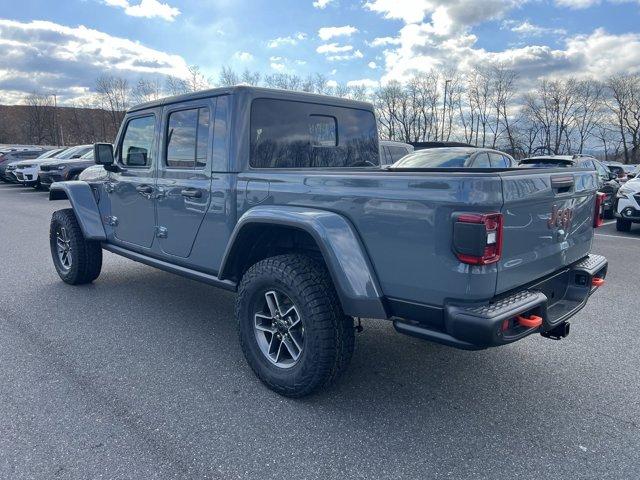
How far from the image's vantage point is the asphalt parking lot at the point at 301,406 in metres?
2.41

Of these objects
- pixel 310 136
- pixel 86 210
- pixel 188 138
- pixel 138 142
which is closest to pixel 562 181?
pixel 310 136

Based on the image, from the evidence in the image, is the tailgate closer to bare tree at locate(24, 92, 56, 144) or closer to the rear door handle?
the rear door handle

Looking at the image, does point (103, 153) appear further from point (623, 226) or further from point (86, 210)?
point (623, 226)

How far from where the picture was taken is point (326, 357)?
9.12 ft

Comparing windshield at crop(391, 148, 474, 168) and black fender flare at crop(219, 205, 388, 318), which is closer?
black fender flare at crop(219, 205, 388, 318)

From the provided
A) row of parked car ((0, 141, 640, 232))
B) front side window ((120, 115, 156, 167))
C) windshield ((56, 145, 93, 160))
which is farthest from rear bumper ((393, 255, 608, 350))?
windshield ((56, 145, 93, 160))

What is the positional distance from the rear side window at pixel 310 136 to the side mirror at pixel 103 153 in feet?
6.25

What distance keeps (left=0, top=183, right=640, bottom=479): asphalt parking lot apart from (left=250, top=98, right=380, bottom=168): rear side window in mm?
1522

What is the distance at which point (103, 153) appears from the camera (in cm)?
458

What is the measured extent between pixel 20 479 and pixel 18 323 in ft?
8.09

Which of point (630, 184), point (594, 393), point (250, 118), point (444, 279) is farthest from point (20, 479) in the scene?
point (630, 184)

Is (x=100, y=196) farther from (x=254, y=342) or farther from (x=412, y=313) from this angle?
(x=412, y=313)

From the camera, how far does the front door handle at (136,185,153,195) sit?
417 cm

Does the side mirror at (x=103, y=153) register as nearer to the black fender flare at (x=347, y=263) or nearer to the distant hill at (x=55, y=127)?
the black fender flare at (x=347, y=263)
